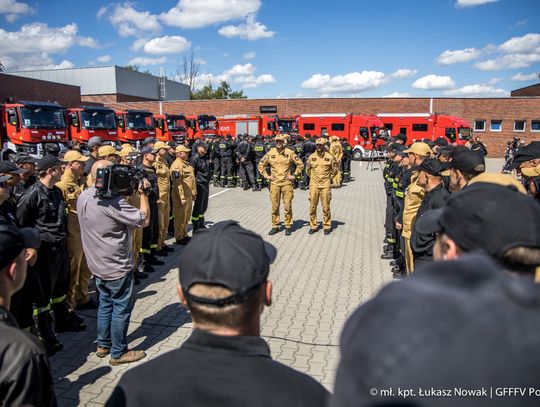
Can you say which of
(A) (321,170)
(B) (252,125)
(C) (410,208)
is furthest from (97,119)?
(C) (410,208)

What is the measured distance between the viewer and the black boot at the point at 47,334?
4.47 m

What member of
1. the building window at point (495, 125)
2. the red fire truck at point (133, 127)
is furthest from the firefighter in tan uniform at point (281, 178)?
the building window at point (495, 125)

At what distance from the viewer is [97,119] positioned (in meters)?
18.9

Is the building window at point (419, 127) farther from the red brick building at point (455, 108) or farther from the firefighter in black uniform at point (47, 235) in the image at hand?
the firefighter in black uniform at point (47, 235)

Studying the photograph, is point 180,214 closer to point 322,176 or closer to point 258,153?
point 322,176

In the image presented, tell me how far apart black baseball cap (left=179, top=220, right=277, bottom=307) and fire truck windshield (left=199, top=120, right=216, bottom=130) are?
24882 mm

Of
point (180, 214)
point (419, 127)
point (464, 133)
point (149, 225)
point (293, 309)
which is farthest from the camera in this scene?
point (419, 127)

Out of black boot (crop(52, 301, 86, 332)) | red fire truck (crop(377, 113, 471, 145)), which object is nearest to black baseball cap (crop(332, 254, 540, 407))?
black boot (crop(52, 301, 86, 332))

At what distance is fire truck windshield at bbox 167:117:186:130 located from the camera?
2355cm

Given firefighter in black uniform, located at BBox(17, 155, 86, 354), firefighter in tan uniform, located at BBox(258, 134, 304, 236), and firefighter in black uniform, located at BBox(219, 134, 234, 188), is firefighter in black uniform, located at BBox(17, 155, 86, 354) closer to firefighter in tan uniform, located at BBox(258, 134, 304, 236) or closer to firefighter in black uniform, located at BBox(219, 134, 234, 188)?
firefighter in tan uniform, located at BBox(258, 134, 304, 236)

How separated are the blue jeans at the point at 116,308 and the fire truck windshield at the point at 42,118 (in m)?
14.4

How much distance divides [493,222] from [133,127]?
2109cm

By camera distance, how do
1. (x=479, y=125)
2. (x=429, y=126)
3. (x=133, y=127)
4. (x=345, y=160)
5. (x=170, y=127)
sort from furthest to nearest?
(x=479, y=125)
(x=429, y=126)
(x=170, y=127)
(x=133, y=127)
(x=345, y=160)

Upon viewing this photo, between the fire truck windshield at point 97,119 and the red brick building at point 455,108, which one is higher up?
the red brick building at point 455,108
